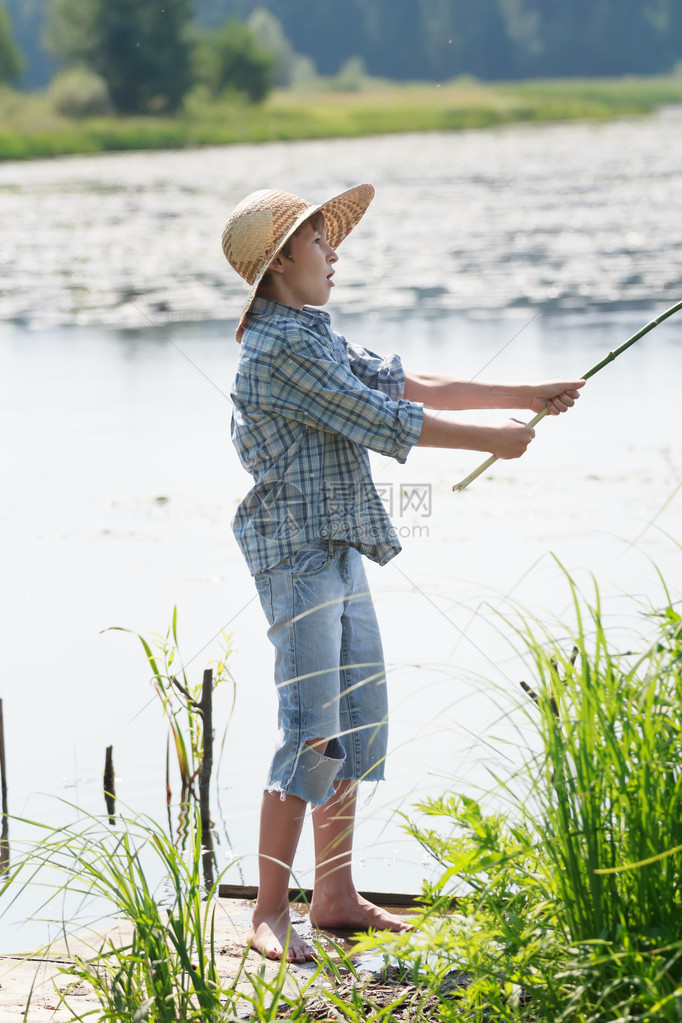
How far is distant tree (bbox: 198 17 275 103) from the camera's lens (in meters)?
57.0

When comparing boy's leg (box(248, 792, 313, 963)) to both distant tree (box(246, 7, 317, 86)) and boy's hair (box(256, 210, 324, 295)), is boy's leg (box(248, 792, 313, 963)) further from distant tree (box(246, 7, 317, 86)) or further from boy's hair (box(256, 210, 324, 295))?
distant tree (box(246, 7, 317, 86))

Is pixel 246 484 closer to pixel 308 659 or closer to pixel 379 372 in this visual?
pixel 379 372

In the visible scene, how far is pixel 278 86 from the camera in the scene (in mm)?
76125

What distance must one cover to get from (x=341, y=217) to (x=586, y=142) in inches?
1458

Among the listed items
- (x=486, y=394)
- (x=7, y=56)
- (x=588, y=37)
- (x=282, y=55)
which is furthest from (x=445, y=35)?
(x=486, y=394)

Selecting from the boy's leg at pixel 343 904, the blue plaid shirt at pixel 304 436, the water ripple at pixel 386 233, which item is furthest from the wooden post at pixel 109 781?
the water ripple at pixel 386 233

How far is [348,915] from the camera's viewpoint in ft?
9.25

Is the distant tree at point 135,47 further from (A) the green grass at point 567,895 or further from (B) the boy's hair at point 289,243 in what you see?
(A) the green grass at point 567,895

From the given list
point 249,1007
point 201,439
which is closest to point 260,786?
point 249,1007

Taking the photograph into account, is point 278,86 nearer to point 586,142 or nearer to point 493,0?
point 493,0

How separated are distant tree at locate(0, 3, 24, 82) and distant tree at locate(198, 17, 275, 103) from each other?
27.9ft

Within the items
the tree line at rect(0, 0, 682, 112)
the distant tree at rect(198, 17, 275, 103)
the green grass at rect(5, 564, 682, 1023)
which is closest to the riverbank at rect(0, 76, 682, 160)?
the distant tree at rect(198, 17, 275, 103)

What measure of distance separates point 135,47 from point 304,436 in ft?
173

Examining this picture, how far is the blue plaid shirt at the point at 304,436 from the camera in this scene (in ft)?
8.80
